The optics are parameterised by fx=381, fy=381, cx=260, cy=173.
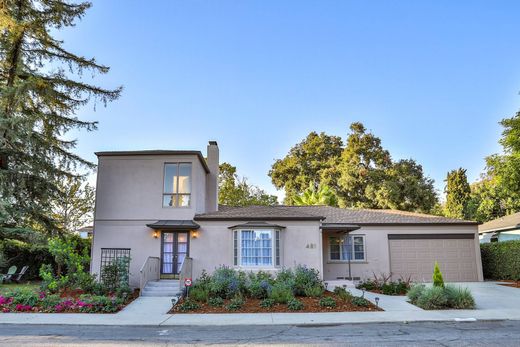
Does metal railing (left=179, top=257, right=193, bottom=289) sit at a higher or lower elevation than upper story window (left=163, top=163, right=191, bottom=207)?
lower

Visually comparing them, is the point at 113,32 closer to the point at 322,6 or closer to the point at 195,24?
the point at 195,24


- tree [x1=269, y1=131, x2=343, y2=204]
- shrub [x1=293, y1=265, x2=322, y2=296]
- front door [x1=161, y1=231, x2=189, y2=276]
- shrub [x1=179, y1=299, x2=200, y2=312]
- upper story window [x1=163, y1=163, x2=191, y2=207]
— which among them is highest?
tree [x1=269, y1=131, x2=343, y2=204]

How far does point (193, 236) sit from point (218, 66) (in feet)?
27.2

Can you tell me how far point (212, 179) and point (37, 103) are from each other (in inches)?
363

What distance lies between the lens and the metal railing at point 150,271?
13780mm

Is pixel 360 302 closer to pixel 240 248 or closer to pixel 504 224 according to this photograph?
pixel 240 248

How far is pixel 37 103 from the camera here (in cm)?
1847

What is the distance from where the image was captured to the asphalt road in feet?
24.2

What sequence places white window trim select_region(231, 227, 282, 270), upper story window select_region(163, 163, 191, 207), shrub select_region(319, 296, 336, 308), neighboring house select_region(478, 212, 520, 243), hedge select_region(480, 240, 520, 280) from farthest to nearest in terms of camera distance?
neighboring house select_region(478, 212, 520, 243)
hedge select_region(480, 240, 520, 280)
upper story window select_region(163, 163, 191, 207)
white window trim select_region(231, 227, 282, 270)
shrub select_region(319, 296, 336, 308)

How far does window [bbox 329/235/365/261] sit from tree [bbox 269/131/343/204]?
17.5 m

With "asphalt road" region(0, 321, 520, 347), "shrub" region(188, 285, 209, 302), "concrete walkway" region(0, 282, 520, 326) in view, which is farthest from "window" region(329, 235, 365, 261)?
"asphalt road" region(0, 321, 520, 347)

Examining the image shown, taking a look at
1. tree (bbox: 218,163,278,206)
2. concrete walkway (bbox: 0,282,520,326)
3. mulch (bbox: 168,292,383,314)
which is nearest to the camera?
concrete walkway (bbox: 0,282,520,326)

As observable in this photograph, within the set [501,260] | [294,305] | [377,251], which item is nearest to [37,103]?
[294,305]

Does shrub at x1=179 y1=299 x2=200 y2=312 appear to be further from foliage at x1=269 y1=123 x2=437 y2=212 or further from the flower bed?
foliage at x1=269 y1=123 x2=437 y2=212
